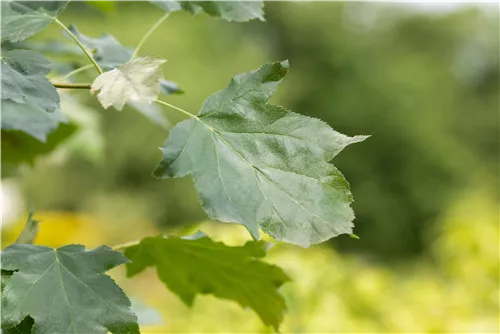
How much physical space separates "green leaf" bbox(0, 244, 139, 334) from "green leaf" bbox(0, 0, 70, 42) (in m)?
0.17

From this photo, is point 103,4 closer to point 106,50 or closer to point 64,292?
point 106,50

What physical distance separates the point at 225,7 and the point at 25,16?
0.17 m

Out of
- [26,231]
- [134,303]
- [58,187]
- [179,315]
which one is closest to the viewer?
[26,231]

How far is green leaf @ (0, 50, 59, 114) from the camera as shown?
46 centimetres

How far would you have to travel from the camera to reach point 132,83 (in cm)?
43

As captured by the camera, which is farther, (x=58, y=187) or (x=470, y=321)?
(x=58, y=187)

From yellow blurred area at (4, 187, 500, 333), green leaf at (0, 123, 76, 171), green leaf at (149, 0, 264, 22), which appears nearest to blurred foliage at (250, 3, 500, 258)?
yellow blurred area at (4, 187, 500, 333)

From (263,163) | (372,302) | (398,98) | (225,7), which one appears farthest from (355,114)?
(263,163)

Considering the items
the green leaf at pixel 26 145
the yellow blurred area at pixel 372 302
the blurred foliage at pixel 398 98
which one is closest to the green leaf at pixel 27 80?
the green leaf at pixel 26 145

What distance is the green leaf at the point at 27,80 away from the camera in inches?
18.2

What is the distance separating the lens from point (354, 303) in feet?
6.98

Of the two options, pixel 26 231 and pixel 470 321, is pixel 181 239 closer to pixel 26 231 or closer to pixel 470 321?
pixel 26 231

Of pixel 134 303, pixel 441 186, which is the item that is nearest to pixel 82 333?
pixel 134 303

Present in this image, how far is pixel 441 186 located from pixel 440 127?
106 cm
